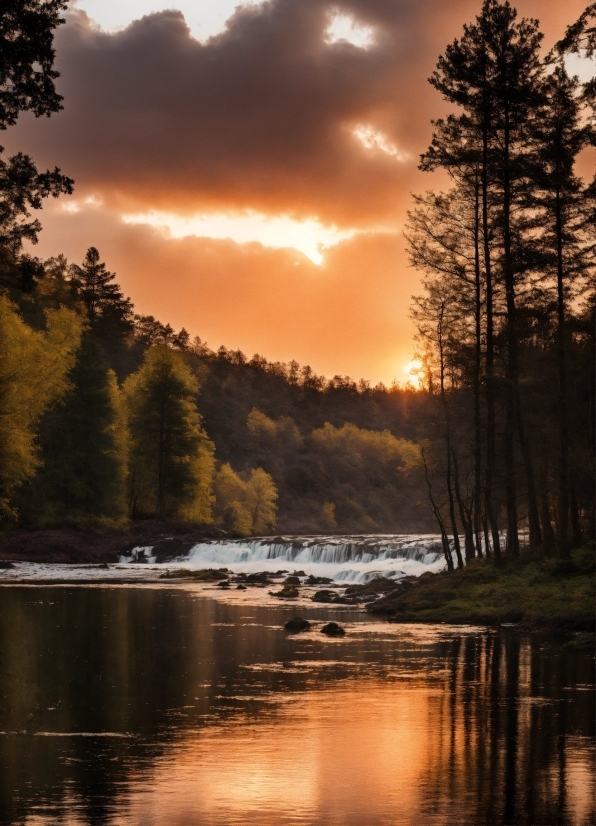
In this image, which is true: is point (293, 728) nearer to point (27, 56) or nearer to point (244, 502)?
point (27, 56)

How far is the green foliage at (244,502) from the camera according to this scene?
97.2m

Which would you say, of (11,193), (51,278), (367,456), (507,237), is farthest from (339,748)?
(367,456)

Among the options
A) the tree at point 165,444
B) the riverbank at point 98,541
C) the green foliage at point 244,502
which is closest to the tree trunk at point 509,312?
the riverbank at point 98,541

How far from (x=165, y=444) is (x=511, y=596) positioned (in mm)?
51661

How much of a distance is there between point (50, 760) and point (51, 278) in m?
84.7

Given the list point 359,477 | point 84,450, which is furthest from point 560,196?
point 359,477

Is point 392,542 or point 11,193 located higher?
point 11,193

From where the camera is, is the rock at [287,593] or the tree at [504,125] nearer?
the tree at [504,125]

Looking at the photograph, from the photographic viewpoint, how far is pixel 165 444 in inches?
3054

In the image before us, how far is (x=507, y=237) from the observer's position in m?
31.1

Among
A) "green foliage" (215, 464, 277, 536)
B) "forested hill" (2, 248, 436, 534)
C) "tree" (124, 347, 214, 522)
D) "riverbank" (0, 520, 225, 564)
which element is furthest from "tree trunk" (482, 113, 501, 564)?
"green foliage" (215, 464, 277, 536)

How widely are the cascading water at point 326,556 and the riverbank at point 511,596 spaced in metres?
15.7

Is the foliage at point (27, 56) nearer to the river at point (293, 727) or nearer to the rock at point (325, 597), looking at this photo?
Answer: the river at point (293, 727)

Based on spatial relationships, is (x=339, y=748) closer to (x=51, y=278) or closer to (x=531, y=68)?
(x=531, y=68)
